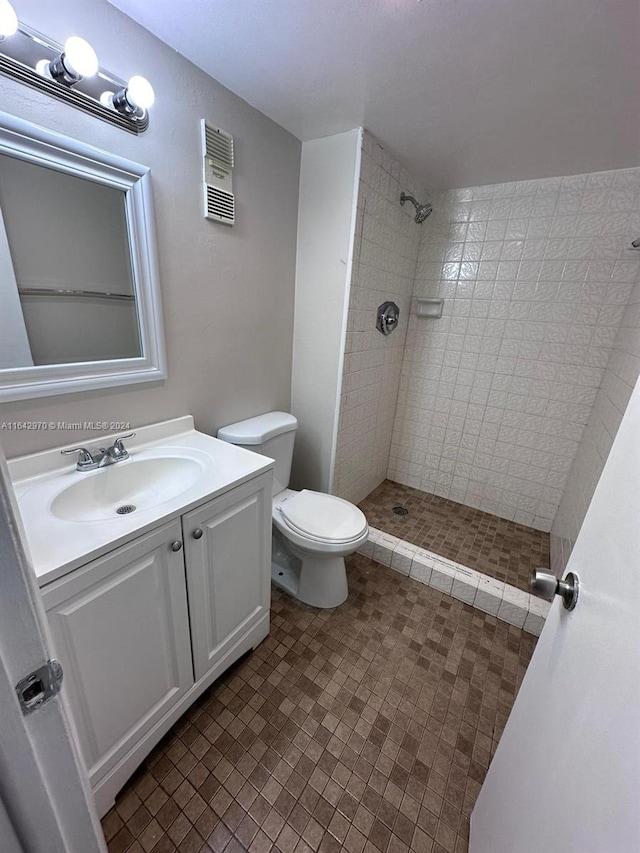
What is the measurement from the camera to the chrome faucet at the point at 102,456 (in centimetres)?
110

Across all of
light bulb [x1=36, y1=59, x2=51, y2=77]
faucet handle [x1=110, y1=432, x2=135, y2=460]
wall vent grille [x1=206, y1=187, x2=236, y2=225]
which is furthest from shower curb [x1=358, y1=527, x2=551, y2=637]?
light bulb [x1=36, y1=59, x2=51, y2=77]

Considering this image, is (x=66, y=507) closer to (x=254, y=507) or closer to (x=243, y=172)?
(x=254, y=507)

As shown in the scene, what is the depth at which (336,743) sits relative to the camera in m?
1.14

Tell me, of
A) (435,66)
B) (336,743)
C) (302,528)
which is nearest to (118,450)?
(302,528)

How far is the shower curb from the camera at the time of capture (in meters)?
1.60

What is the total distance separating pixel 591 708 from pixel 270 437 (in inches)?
53.4

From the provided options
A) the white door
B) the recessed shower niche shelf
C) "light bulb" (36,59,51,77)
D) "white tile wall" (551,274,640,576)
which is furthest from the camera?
the recessed shower niche shelf

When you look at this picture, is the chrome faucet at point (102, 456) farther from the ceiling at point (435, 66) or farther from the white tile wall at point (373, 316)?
the ceiling at point (435, 66)

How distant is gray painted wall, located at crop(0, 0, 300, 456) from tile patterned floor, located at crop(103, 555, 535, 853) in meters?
1.06

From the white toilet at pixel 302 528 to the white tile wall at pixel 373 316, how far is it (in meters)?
0.37

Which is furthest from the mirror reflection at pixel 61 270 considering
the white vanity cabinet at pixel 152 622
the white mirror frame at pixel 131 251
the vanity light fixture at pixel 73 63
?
the white vanity cabinet at pixel 152 622

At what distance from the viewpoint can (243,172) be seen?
1.43 meters

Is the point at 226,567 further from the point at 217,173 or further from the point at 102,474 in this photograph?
the point at 217,173

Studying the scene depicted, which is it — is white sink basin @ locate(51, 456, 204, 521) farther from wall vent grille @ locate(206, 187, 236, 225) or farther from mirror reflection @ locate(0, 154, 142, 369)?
wall vent grille @ locate(206, 187, 236, 225)
